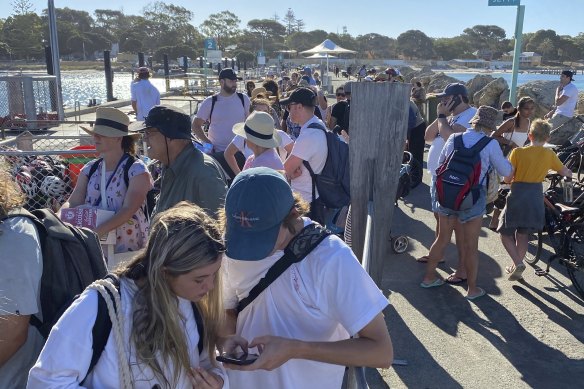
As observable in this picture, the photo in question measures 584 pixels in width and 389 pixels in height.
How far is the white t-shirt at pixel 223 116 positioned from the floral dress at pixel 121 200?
9.25 ft

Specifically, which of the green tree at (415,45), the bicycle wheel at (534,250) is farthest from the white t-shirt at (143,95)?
the green tree at (415,45)

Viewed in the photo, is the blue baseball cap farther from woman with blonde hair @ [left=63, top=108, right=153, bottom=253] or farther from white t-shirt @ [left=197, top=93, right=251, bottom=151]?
white t-shirt @ [left=197, top=93, right=251, bottom=151]

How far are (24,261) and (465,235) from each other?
12.7 ft

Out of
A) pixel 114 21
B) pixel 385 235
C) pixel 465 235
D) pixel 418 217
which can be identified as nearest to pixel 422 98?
pixel 418 217

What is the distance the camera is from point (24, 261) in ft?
5.44

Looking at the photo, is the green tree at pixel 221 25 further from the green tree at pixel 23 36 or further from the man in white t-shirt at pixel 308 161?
the man in white t-shirt at pixel 308 161

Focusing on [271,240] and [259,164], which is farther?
[259,164]

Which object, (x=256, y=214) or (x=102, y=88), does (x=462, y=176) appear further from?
(x=102, y=88)

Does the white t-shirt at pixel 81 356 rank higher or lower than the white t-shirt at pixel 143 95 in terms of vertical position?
lower

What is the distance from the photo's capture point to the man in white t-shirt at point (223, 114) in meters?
6.12

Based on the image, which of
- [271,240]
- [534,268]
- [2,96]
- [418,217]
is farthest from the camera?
[2,96]

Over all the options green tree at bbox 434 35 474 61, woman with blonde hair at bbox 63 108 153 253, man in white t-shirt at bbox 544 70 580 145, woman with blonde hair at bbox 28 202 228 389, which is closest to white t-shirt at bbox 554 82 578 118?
man in white t-shirt at bbox 544 70 580 145

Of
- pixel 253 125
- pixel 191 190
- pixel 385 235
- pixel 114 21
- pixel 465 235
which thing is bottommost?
pixel 465 235

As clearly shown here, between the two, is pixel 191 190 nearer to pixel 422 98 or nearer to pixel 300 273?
pixel 300 273
